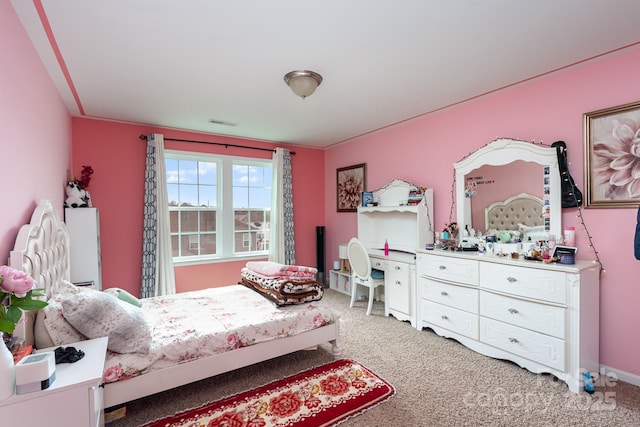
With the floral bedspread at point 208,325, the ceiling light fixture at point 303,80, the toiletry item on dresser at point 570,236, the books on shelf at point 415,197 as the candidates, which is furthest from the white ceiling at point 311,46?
the floral bedspread at point 208,325

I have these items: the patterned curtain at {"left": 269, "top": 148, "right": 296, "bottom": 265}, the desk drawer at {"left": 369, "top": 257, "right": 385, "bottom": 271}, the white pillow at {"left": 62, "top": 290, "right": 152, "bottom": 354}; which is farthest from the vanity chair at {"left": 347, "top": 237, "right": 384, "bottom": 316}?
the white pillow at {"left": 62, "top": 290, "right": 152, "bottom": 354}

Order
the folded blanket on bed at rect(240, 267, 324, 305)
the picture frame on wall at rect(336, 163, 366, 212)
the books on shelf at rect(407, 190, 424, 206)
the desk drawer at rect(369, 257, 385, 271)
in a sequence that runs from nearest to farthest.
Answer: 1. the folded blanket on bed at rect(240, 267, 324, 305)
2. the books on shelf at rect(407, 190, 424, 206)
3. the desk drawer at rect(369, 257, 385, 271)
4. the picture frame on wall at rect(336, 163, 366, 212)

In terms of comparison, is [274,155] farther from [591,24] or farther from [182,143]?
[591,24]

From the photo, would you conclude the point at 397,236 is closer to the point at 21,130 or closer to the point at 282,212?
the point at 282,212

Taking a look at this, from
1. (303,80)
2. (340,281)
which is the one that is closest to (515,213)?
(303,80)

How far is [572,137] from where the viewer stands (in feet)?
8.16

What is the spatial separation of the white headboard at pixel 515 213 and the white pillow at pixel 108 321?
3170 millimetres

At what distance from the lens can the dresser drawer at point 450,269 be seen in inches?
108

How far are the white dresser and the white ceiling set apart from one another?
163 cm

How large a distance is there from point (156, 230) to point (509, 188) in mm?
4191

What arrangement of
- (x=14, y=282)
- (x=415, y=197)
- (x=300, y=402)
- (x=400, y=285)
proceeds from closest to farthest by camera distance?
1. (x=14, y=282)
2. (x=300, y=402)
3. (x=400, y=285)
4. (x=415, y=197)

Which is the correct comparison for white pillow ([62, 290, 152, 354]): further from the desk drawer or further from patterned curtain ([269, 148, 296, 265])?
patterned curtain ([269, 148, 296, 265])

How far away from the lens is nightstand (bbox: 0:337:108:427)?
1.21 m

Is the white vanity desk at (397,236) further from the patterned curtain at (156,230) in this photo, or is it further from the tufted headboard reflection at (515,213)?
the patterned curtain at (156,230)
